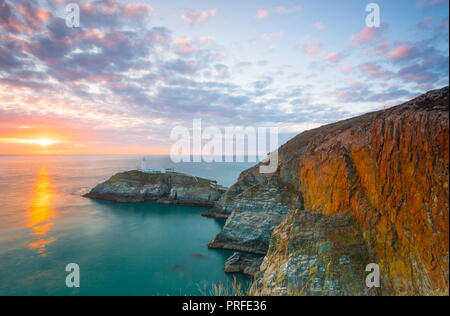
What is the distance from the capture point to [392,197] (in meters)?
10.2

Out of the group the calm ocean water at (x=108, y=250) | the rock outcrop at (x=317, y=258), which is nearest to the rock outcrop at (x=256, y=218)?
the calm ocean water at (x=108, y=250)

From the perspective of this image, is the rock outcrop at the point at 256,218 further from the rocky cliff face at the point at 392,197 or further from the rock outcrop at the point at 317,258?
the rock outcrop at the point at 317,258

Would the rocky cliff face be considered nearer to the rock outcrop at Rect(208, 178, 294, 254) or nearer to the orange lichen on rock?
the orange lichen on rock

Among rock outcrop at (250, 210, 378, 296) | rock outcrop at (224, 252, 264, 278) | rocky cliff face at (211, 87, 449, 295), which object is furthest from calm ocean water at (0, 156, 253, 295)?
rocky cliff face at (211, 87, 449, 295)

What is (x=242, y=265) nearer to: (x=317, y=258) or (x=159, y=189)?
(x=317, y=258)

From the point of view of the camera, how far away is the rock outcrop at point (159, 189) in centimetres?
5528

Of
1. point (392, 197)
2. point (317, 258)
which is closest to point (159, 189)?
point (317, 258)

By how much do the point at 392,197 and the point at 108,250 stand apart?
31.7m

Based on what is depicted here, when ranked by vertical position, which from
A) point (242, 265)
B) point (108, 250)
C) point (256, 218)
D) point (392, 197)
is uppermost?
point (392, 197)

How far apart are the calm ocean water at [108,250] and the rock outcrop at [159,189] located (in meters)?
5.01

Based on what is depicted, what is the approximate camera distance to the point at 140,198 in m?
57.0

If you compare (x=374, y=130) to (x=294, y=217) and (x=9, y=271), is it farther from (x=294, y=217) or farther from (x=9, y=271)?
(x=9, y=271)

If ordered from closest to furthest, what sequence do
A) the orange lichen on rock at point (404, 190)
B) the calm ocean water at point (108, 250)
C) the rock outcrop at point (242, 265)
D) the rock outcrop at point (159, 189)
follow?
the orange lichen on rock at point (404, 190), the calm ocean water at point (108, 250), the rock outcrop at point (242, 265), the rock outcrop at point (159, 189)

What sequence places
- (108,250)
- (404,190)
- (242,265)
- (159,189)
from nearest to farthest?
(404,190), (242,265), (108,250), (159,189)
